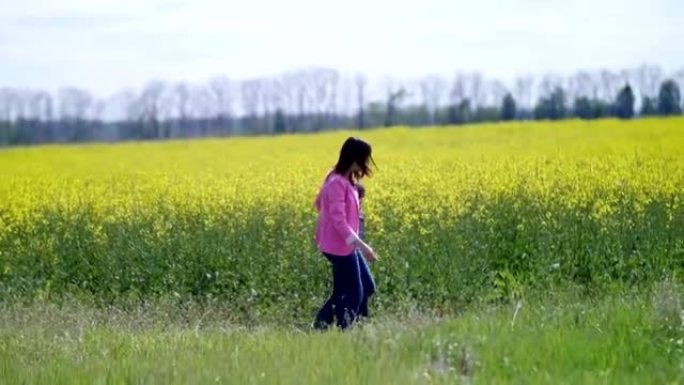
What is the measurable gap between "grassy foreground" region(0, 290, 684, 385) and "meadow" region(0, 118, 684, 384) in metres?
0.02

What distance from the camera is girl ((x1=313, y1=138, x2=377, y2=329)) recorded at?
655 centimetres

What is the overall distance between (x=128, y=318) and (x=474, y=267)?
3394mm

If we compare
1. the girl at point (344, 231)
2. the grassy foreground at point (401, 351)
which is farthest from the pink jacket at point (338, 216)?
the grassy foreground at point (401, 351)

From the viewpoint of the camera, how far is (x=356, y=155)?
652 cm

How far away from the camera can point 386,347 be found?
518 centimetres

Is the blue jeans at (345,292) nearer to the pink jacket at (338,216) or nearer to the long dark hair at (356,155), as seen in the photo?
the pink jacket at (338,216)

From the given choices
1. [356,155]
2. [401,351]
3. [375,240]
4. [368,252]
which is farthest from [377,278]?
[401,351]

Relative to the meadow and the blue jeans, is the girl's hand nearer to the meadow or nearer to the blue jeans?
the blue jeans

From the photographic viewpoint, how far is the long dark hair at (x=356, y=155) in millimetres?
6516

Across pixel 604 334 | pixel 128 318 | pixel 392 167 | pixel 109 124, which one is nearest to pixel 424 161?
pixel 392 167

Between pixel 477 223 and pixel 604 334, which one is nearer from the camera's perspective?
pixel 604 334

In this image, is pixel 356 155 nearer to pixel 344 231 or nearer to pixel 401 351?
pixel 344 231

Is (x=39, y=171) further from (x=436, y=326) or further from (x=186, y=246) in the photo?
(x=436, y=326)

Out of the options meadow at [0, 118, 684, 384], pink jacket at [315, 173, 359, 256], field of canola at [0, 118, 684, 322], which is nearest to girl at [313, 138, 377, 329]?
pink jacket at [315, 173, 359, 256]
